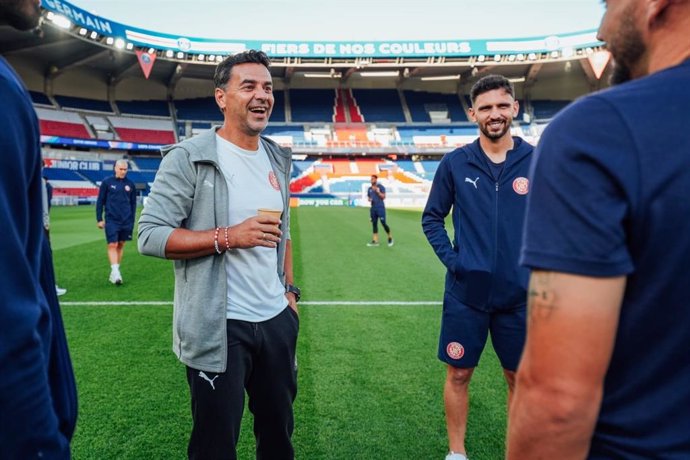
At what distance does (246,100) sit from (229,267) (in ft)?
2.75

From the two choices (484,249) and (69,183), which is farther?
(69,183)

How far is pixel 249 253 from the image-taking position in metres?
2.22

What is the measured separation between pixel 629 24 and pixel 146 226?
6.29ft

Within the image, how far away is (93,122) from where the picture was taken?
1555 inches

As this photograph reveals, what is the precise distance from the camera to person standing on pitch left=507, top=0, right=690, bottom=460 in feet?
2.69

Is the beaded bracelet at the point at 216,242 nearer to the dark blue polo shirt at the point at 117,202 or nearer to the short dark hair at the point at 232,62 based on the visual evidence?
the short dark hair at the point at 232,62

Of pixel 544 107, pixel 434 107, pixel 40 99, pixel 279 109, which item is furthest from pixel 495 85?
pixel 544 107

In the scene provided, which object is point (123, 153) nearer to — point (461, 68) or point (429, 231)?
point (461, 68)

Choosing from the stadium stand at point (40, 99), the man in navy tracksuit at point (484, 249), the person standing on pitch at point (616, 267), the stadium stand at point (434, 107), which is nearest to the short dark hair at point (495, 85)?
the man in navy tracksuit at point (484, 249)

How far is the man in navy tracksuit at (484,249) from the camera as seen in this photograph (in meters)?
2.58

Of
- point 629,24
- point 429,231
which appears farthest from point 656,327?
point 429,231

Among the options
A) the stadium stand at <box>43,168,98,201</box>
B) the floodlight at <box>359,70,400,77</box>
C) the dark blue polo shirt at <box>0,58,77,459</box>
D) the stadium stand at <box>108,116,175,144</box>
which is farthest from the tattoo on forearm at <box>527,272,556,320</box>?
the floodlight at <box>359,70,400,77</box>

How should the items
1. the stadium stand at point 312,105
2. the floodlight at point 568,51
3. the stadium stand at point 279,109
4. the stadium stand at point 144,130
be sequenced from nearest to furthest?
the floodlight at point 568,51, the stadium stand at point 144,130, the stadium stand at point 279,109, the stadium stand at point 312,105

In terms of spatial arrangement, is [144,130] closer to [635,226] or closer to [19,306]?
[19,306]
